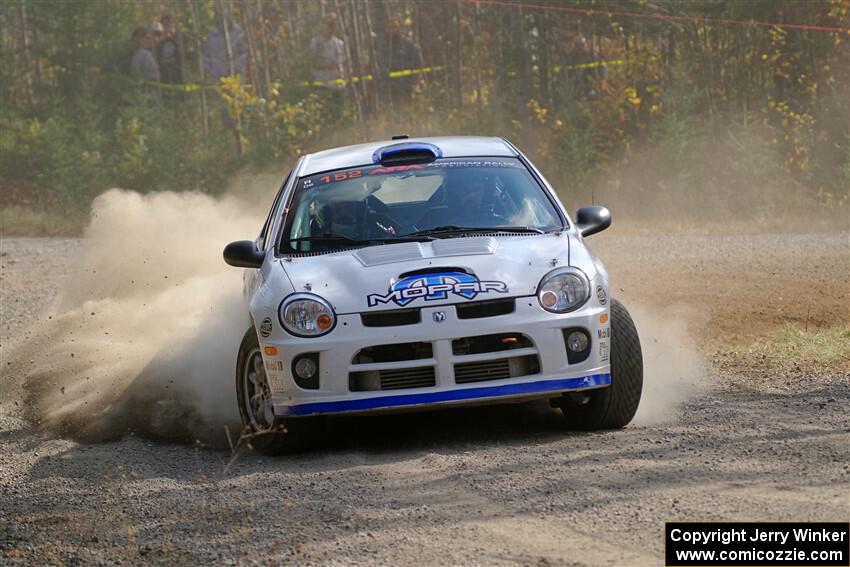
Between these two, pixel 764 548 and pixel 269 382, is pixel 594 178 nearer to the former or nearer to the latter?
pixel 269 382

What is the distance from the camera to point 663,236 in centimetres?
1919

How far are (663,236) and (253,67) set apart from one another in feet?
32.5

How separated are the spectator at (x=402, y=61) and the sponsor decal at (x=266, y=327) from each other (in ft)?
61.7

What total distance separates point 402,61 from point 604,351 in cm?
1929

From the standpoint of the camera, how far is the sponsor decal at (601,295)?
23.5 ft

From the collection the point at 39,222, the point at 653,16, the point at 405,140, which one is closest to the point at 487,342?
the point at 405,140

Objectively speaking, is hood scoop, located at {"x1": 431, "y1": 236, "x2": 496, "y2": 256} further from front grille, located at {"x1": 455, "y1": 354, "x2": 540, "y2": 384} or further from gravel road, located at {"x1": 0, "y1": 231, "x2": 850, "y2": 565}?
gravel road, located at {"x1": 0, "y1": 231, "x2": 850, "y2": 565}

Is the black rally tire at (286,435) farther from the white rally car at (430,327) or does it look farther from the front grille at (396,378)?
the front grille at (396,378)

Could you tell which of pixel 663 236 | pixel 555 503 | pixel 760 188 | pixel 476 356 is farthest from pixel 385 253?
pixel 760 188

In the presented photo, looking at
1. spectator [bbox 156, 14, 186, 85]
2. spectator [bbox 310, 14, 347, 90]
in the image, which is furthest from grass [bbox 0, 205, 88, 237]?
spectator [bbox 310, 14, 347, 90]

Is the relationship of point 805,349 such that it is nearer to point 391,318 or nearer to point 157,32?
point 391,318

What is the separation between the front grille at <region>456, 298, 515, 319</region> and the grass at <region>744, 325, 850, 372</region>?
3.15m

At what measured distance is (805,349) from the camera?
986 centimetres

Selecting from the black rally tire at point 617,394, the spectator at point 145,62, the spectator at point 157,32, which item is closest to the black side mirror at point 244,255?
the black rally tire at point 617,394
